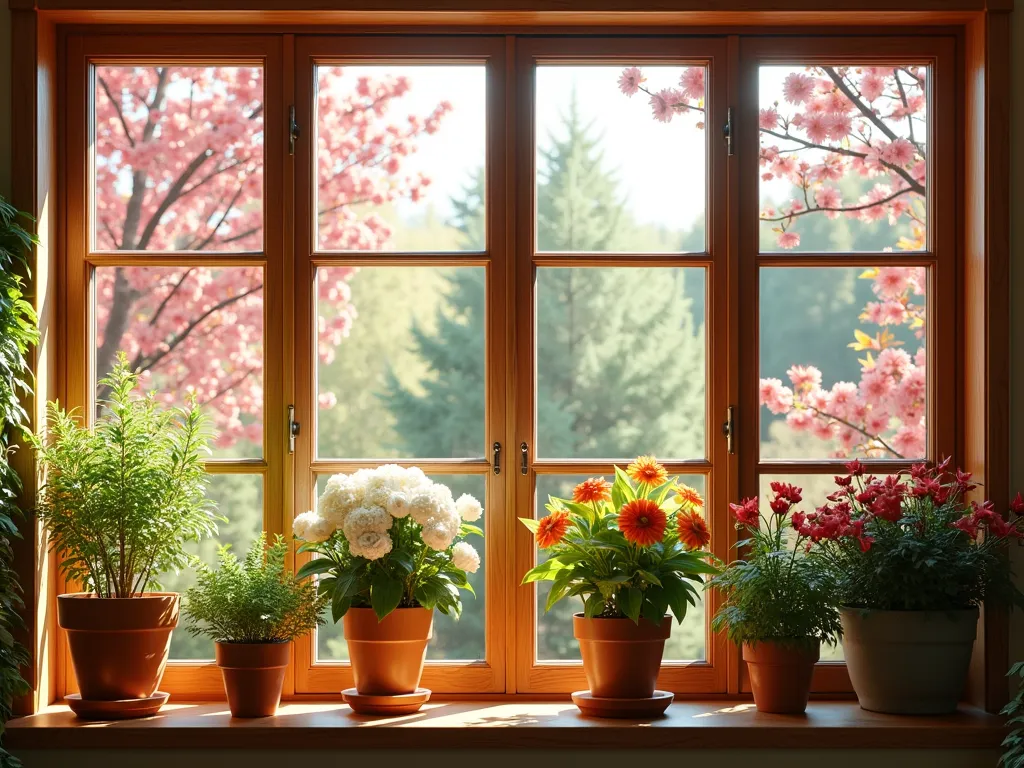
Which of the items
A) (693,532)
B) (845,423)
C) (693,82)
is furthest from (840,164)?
(693,532)

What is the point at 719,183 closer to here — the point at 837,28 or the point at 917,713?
the point at 837,28

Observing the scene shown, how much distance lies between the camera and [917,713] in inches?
108

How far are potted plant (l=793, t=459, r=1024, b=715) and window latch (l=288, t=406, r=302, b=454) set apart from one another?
1401mm

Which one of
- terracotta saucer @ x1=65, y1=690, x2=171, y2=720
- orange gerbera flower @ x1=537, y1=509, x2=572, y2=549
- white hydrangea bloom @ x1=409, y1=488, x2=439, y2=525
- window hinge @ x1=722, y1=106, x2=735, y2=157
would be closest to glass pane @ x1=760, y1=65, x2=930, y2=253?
window hinge @ x1=722, y1=106, x2=735, y2=157

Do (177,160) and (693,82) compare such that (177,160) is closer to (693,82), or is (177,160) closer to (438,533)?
(438,533)

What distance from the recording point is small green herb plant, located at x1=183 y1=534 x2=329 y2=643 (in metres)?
2.71

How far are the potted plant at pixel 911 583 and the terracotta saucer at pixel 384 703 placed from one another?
1116 millimetres

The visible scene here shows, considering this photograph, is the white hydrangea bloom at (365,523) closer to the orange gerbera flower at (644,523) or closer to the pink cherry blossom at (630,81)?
the orange gerbera flower at (644,523)

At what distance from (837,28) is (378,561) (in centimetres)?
199

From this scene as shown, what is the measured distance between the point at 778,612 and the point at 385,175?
163cm

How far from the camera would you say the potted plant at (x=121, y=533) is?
106 inches

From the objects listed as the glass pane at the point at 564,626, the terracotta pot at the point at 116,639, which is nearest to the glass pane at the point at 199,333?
the terracotta pot at the point at 116,639

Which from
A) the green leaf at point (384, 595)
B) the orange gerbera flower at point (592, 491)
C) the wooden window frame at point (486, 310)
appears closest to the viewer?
the green leaf at point (384, 595)

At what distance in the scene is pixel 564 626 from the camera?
3.03m
